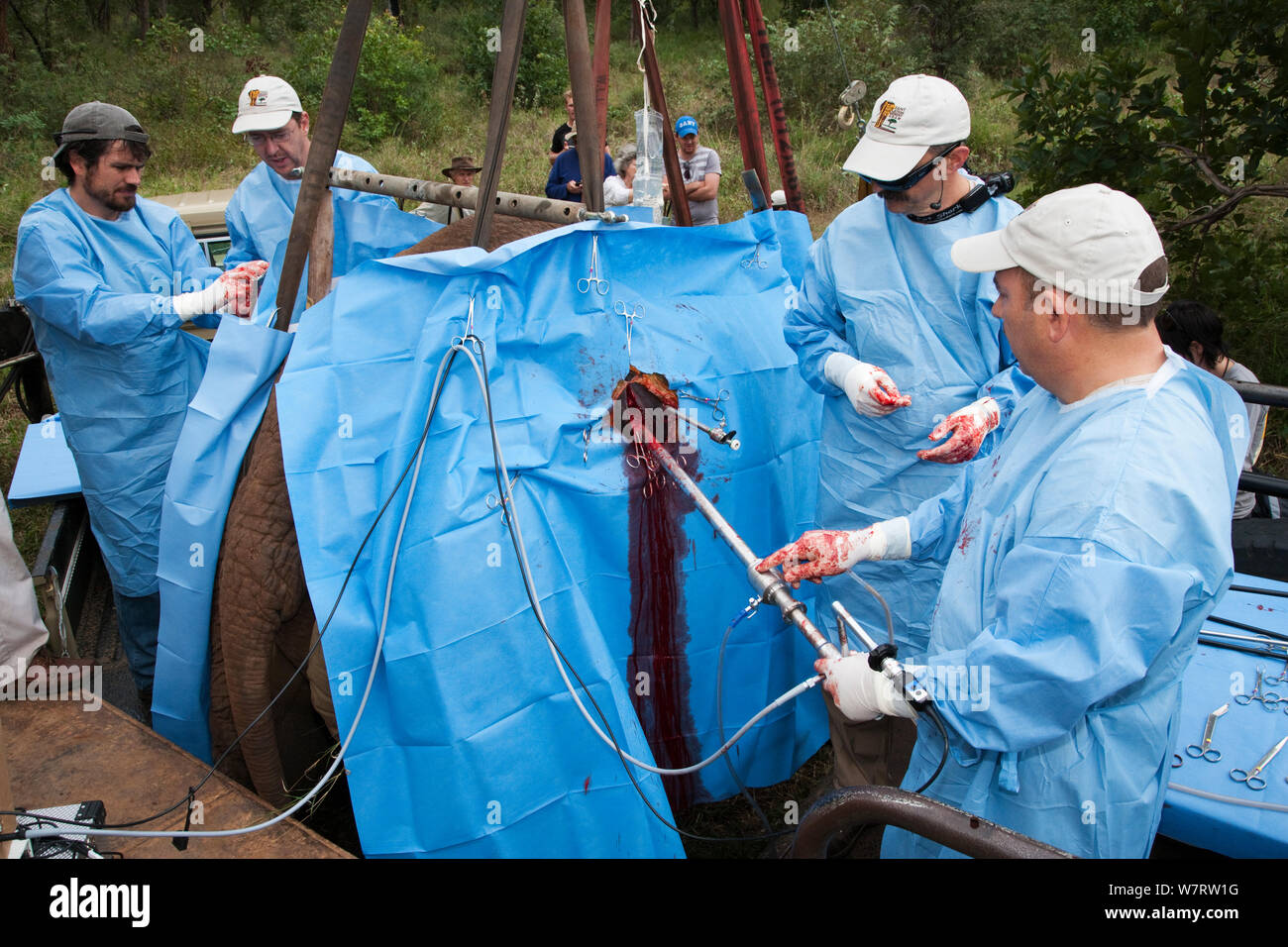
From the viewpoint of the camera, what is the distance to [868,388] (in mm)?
2760

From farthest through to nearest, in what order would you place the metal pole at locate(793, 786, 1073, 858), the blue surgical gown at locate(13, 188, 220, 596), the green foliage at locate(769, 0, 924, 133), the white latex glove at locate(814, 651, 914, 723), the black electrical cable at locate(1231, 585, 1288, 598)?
1. the green foliage at locate(769, 0, 924, 133)
2. the blue surgical gown at locate(13, 188, 220, 596)
3. the black electrical cable at locate(1231, 585, 1288, 598)
4. the white latex glove at locate(814, 651, 914, 723)
5. the metal pole at locate(793, 786, 1073, 858)

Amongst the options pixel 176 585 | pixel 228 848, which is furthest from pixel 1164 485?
pixel 176 585

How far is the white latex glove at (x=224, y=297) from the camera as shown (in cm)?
348

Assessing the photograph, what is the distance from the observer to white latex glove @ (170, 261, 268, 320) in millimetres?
3482

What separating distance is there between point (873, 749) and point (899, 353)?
1.19 metres

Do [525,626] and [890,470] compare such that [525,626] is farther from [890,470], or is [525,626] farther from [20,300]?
[20,300]

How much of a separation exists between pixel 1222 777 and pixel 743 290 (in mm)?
1930

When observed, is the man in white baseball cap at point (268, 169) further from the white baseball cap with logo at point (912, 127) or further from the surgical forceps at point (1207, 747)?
the surgical forceps at point (1207, 747)

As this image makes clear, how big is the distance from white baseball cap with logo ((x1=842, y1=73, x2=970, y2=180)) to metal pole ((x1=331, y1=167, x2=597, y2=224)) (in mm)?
807

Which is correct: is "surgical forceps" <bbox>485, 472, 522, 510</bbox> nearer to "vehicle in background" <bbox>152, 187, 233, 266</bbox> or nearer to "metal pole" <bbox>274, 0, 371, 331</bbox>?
"metal pole" <bbox>274, 0, 371, 331</bbox>

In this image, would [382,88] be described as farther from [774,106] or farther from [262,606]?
[262,606]

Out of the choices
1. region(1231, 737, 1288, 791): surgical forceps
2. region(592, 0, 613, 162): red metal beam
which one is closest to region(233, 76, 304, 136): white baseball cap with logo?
region(592, 0, 613, 162): red metal beam

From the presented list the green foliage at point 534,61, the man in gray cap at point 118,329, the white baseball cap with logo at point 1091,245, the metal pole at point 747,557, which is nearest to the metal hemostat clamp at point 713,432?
the metal pole at point 747,557

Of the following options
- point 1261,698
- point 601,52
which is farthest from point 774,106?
point 1261,698
